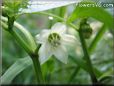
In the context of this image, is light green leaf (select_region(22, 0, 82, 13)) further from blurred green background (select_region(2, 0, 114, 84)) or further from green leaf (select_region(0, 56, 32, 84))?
blurred green background (select_region(2, 0, 114, 84))

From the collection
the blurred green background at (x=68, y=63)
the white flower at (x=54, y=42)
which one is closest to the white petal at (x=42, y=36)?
the white flower at (x=54, y=42)

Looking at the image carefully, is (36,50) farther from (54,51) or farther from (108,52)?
(108,52)

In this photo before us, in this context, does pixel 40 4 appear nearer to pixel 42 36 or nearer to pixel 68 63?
pixel 42 36

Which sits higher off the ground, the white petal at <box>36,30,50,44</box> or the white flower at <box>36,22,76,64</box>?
the white petal at <box>36,30,50,44</box>

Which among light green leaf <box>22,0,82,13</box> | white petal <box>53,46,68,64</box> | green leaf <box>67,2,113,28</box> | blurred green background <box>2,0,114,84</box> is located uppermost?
light green leaf <box>22,0,82,13</box>

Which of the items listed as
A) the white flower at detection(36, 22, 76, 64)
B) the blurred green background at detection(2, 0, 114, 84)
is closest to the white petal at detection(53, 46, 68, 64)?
the white flower at detection(36, 22, 76, 64)

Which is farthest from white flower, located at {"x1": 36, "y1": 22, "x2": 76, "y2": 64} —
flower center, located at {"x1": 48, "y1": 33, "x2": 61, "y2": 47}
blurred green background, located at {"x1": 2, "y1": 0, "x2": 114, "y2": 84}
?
blurred green background, located at {"x1": 2, "y1": 0, "x2": 114, "y2": 84}

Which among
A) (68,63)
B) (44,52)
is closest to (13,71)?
(44,52)

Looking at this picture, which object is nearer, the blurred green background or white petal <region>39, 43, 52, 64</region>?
white petal <region>39, 43, 52, 64</region>
